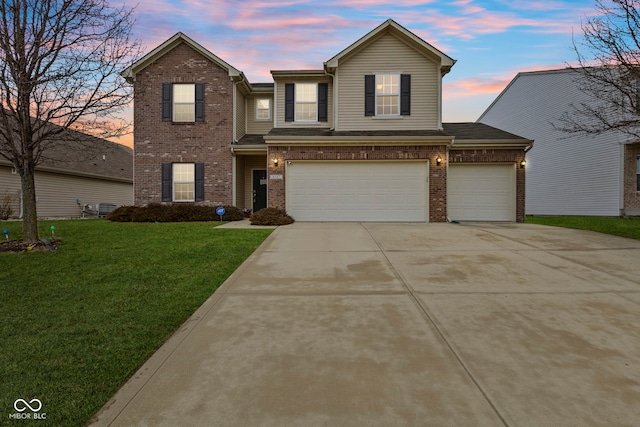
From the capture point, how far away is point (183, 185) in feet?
47.3

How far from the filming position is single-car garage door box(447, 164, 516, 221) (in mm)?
13391

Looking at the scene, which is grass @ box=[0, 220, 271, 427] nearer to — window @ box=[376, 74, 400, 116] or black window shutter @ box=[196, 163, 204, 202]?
black window shutter @ box=[196, 163, 204, 202]

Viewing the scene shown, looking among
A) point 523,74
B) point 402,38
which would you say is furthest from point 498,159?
point 523,74

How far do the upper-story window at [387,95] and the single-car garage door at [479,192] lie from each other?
3.19m

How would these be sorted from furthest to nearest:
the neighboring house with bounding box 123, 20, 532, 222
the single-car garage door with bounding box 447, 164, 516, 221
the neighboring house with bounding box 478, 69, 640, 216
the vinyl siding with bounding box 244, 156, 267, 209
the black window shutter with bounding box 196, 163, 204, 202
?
the neighboring house with bounding box 478, 69, 640, 216 → the vinyl siding with bounding box 244, 156, 267, 209 → the black window shutter with bounding box 196, 163, 204, 202 → the single-car garage door with bounding box 447, 164, 516, 221 → the neighboring house with bounding box 123, 20, 532, 222

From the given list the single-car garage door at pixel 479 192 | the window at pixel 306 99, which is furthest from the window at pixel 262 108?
the single-car garage door at pixel 479 192

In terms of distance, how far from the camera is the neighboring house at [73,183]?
17.4m

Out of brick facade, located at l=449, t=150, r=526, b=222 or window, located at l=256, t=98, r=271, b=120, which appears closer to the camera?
brick facade, located at l=449, t=150, r=526, b=222

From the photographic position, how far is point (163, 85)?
14.4 meters

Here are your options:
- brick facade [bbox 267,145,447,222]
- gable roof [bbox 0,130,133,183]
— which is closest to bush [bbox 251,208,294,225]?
brick facade [bbox 267,145,447,222]

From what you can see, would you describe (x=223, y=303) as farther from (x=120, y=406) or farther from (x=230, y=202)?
(x=230, y=202)

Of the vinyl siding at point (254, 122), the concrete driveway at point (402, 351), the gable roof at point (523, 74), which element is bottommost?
the concrete driveway at point (402, 351)

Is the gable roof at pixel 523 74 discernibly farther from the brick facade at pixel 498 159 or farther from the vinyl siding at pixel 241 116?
the vinyl siding at pixel 241 116

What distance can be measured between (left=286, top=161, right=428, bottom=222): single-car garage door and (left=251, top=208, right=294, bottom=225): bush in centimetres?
91
